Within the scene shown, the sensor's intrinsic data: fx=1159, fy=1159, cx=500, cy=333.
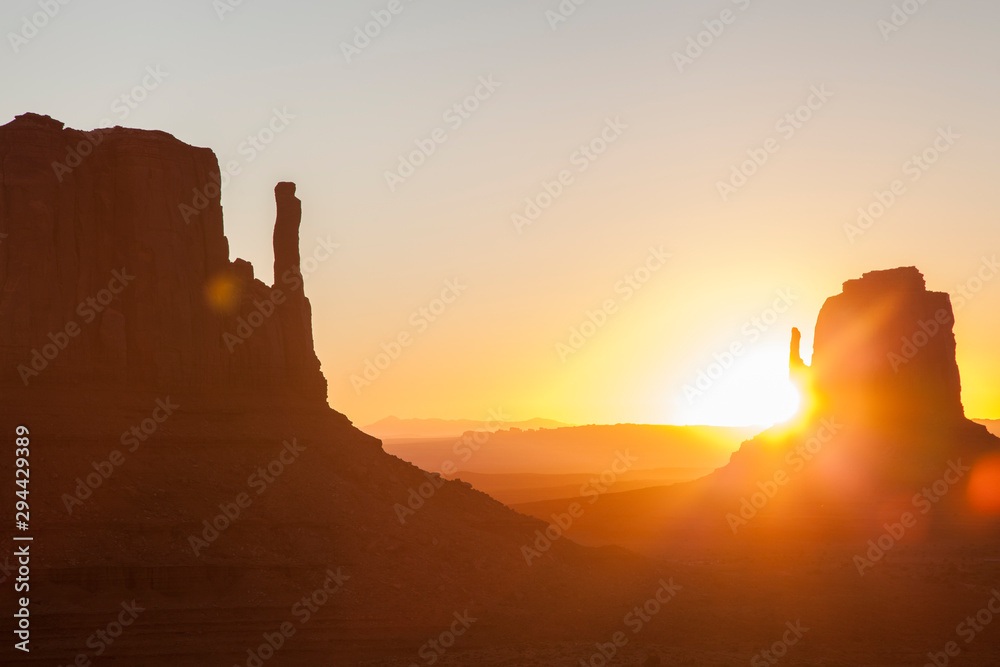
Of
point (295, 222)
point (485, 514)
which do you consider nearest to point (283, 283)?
point (295, 222)

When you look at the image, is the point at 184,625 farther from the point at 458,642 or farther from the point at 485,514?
the point at 485,514

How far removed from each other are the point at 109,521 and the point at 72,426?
15.7 ft

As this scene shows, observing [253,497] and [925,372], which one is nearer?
[253,497]

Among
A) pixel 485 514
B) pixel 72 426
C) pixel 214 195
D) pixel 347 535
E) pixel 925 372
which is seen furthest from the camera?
pixel 925 372

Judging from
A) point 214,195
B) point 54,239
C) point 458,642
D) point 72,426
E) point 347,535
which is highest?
point 214,195

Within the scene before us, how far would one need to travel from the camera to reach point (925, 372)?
352 ft
